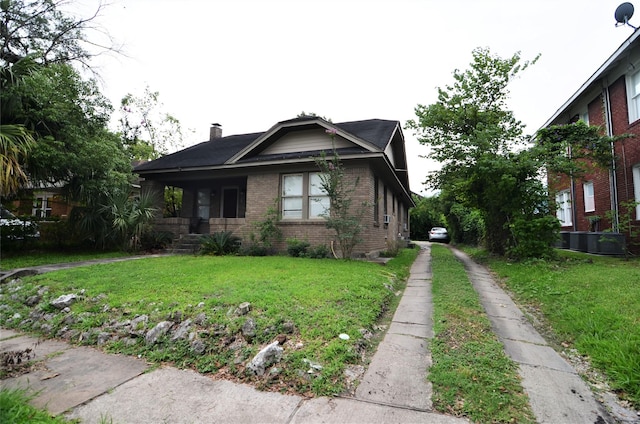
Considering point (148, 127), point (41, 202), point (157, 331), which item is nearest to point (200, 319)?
point (157, 331)

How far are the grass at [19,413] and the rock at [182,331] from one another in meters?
1.31

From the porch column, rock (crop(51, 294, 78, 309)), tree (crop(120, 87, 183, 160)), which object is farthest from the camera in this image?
tree (crop(120, 87, 183, 160))

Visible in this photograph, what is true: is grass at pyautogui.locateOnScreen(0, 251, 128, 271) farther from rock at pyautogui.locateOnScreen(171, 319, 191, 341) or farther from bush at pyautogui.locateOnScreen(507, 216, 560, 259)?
bush at pyautogui.locateOnScreen(507, 216, 560, 259)

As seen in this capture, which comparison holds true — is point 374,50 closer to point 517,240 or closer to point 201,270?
point 517,240

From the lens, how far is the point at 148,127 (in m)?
25.9

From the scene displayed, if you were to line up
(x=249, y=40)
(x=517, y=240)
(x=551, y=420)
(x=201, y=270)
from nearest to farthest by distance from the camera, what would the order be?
(x=551, y=420) → (x=201, y=270) → (x=517, y=240) → (x=249, y=40)

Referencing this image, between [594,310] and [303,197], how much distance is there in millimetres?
7755

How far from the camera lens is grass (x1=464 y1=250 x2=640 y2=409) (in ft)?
9.18

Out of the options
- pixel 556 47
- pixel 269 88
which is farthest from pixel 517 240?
pixel 269 88

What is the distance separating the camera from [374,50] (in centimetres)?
1098

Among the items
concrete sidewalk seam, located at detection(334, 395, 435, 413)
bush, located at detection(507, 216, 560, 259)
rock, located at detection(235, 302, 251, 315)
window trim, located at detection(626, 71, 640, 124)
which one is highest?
window trim, located at detection(626, 71, 640, 124)

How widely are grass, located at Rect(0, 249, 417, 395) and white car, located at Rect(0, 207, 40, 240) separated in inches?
181

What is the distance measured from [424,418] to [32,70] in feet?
40.0

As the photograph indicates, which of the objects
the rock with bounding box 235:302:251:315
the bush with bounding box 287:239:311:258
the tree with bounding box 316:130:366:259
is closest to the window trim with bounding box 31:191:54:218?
the bush with bounding box 287:239:311:258
